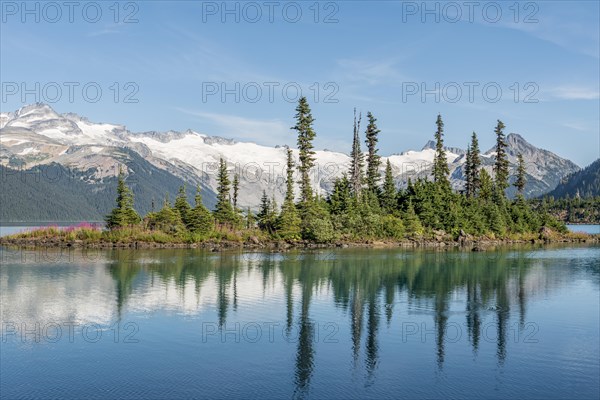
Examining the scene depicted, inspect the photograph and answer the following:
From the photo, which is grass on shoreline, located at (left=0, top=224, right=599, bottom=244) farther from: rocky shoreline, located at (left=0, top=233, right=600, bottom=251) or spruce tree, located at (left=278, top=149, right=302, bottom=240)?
spruce tree, located at (left=278, top=149, right=302, bottom=240)

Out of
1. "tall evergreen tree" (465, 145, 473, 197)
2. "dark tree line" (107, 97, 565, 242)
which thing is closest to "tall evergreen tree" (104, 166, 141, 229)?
"dark tree line" (107, 97, 565, 242)

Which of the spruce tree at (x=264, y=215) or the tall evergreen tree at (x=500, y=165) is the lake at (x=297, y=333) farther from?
the tall evergreen tree at (x=500, y=165)

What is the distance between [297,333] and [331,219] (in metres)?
84.6

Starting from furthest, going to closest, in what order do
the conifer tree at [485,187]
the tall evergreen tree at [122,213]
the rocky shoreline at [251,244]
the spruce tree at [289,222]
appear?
the conifer tree at [485,187] → the spruce tree at [289,222] → the tall evergreen tree at [122,213] → the rocky shoreline at [251,244]

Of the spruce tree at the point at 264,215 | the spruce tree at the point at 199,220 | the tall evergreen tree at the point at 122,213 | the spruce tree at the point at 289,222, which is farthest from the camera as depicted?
the spruce tree at the point at 264,215

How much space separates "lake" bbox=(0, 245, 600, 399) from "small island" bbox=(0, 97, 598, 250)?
4072 cm

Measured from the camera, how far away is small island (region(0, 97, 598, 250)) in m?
119

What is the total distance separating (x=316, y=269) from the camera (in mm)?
78188

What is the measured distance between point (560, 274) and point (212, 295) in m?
47.1

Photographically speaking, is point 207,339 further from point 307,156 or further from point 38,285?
point 307,156

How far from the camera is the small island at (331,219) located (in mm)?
118562

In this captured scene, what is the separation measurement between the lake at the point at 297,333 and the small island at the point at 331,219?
134ft

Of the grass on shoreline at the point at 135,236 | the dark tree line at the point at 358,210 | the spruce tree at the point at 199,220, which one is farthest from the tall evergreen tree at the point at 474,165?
the spruce tree at the point at 199,220

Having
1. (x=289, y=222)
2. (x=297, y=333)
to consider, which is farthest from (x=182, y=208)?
(x=297, y=333)
